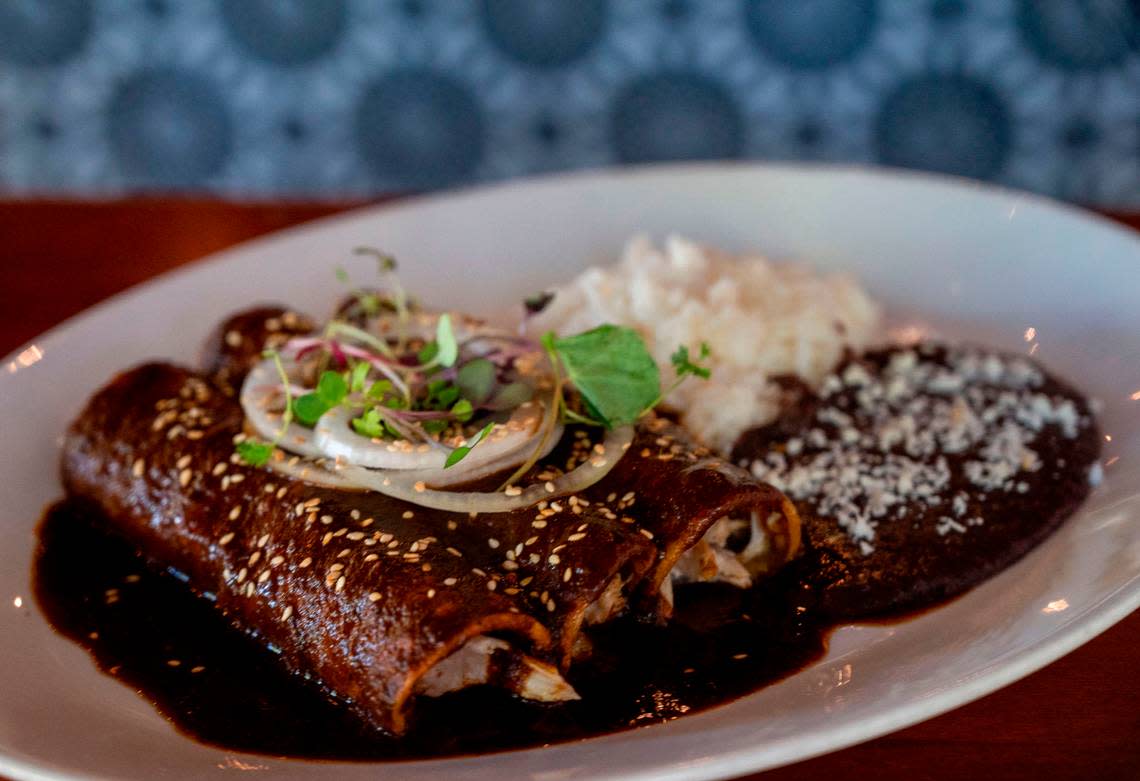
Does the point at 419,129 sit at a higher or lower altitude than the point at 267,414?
lower

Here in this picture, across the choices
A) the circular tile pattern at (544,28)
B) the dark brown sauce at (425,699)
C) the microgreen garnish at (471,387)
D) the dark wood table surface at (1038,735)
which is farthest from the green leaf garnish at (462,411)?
the circular tile pattern at (544,28)

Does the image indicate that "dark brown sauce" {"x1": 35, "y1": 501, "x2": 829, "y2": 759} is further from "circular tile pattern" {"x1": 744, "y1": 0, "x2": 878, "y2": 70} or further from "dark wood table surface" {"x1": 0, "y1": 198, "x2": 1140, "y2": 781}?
"circular tile pattern" {"x1": 744, "y1": 0, "x2": 878, "y2": 70}

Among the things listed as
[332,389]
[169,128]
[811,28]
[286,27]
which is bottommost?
[169,128]

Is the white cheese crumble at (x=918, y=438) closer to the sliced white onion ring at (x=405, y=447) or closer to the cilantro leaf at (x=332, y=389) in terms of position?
the sliced white onion ring at (x=405, y=447)

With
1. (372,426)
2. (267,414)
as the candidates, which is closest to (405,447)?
(372,426)

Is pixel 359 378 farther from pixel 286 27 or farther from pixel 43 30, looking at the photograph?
pixel 43 30

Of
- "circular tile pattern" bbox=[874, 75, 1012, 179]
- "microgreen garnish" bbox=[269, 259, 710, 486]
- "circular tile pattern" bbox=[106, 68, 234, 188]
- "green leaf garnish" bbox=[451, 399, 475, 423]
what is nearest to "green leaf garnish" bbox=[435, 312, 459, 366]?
"microgreen garnish" bbox=[269, 259, 710, 486]

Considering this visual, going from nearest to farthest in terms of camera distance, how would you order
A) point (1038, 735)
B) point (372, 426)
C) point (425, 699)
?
point (1038, 735)
point (425, 699)
point (372, 426)

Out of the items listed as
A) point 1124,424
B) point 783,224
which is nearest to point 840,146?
point 783,224
